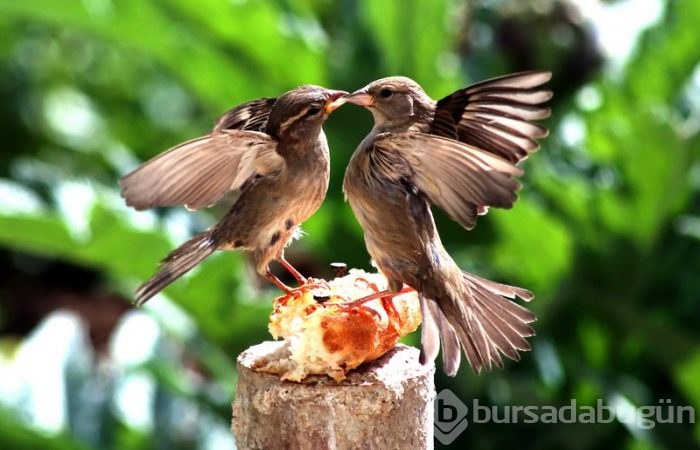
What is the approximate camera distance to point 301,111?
1.47 meters

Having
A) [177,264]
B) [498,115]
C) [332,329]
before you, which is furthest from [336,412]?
[498,115]

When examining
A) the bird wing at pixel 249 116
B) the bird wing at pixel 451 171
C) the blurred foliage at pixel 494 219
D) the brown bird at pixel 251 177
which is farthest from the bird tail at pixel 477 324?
the blurred foliage at pixel 494 219

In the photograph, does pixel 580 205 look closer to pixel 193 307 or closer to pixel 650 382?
pixel 650 382

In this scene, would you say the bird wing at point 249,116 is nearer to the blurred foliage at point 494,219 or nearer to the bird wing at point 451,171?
the bird wing at point 451,171

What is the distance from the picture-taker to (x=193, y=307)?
132 inches

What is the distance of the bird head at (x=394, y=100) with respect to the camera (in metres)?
1.53

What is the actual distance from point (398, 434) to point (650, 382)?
2979 millimetres

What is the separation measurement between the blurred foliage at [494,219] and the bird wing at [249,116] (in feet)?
5.12

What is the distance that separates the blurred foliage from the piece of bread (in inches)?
68.6

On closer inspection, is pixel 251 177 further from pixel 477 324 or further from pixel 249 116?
pixel 477 324

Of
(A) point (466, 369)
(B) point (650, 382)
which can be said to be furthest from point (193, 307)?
(B) point (650, 382)

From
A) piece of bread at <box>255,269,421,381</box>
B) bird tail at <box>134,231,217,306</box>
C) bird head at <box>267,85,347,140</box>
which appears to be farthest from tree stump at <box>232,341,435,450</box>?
bird head at <box>267,85,347,140</box>

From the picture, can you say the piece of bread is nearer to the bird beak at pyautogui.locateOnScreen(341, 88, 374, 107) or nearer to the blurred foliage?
the bird beak at pyautogui.locateOnScreen(341, 88, 374, 107)

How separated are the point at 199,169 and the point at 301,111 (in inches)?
6.7
